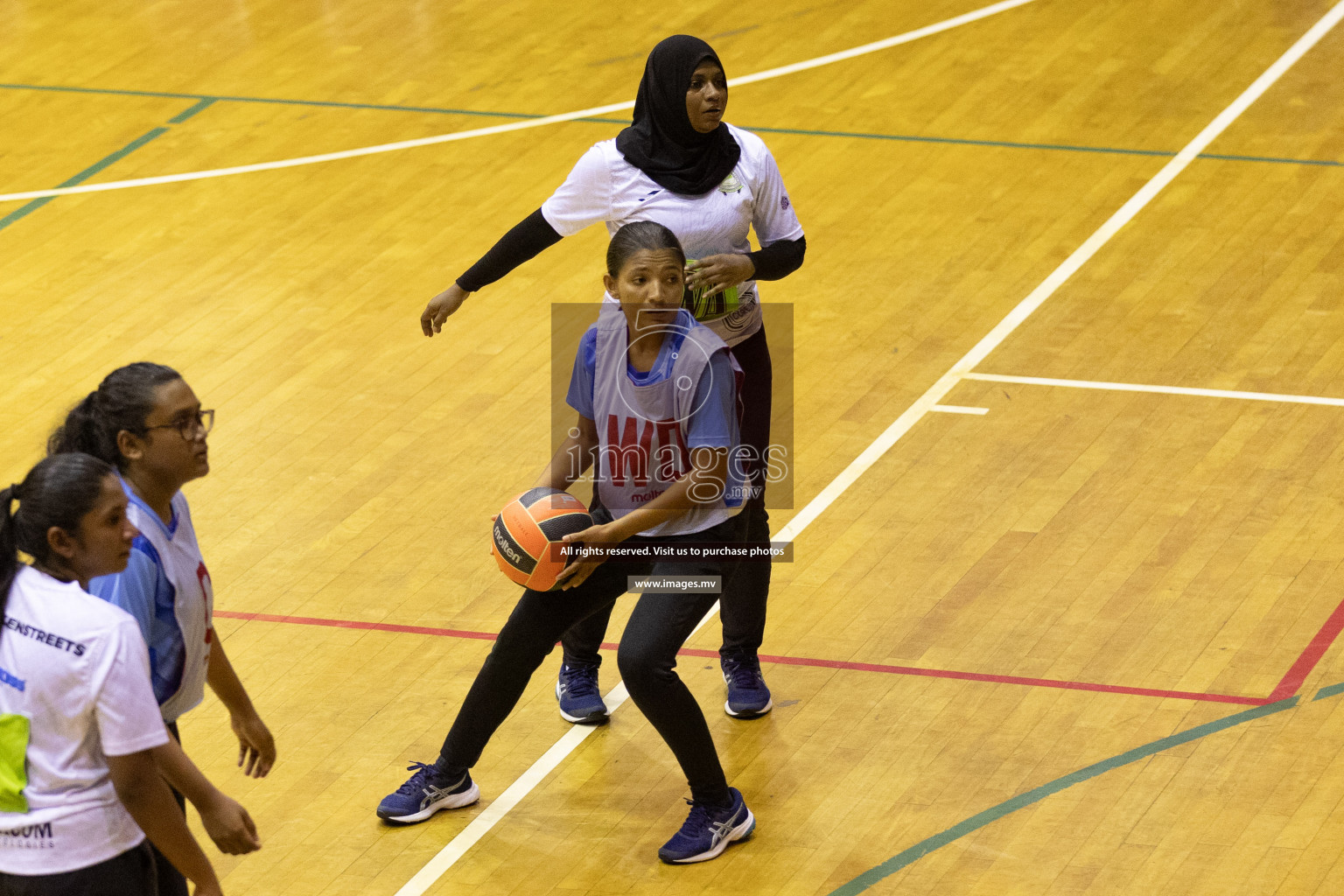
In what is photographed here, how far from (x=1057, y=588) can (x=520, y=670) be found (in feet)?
7.31

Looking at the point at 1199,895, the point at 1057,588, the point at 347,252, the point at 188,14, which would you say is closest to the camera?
the point at 1199,895

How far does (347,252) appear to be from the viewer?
940 centimetres

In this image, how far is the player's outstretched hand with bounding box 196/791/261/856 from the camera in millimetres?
3637

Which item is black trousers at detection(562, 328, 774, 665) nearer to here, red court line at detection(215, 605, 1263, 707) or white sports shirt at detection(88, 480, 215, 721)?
red court line at detection(215, 605, 1263, 707)

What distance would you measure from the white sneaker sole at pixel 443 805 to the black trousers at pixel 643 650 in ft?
0.88

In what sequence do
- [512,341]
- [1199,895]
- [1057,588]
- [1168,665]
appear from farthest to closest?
1. [512,341]
2. [1057,588]
3. [1168,665]
4. [1199,895]

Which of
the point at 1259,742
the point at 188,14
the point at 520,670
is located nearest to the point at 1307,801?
the point at 1259,742

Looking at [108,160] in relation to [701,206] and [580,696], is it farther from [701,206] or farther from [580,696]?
[701,206]

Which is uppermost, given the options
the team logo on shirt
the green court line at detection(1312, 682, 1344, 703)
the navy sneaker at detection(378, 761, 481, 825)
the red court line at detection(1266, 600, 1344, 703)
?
the team logo on shirt

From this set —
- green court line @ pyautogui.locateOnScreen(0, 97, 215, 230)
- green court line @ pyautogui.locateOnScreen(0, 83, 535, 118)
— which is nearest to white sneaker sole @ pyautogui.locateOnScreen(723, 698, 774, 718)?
green court line @ pyautogui.locateOnScreen(0, 97, 215, 230)

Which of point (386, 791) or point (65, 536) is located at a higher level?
point (65, 536)

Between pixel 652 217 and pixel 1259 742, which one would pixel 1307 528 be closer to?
pixel 1259 742

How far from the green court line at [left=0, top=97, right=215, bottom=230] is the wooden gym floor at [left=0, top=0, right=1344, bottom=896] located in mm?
35

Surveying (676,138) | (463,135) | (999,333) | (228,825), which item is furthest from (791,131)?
(228,825)
